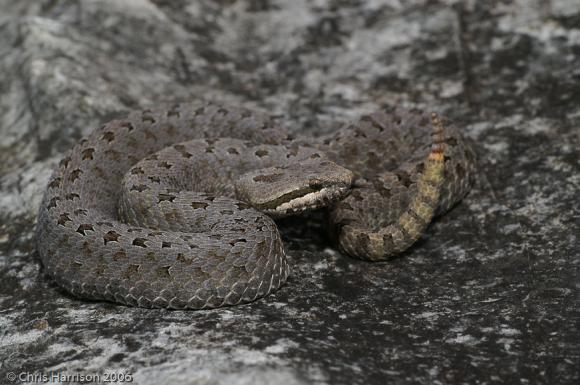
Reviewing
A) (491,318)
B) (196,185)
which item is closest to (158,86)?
(196,185)

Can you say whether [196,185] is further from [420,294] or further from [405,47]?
[405,47]

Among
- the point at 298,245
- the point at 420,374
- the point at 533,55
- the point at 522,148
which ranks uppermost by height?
the point at 533,55

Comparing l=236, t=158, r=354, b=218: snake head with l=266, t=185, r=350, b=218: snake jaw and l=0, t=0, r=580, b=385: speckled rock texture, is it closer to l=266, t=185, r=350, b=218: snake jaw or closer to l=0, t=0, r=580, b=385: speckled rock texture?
l=266, t=185, r=350, b=218: snake jaw

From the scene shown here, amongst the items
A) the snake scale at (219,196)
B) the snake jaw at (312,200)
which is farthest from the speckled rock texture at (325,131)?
the snake jaw at (312,200)

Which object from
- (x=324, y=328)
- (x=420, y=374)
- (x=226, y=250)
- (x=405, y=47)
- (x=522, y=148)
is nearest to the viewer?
(x=420, y=374)

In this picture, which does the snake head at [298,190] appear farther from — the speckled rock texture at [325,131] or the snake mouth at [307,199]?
the speckled rock texture at [325,131]

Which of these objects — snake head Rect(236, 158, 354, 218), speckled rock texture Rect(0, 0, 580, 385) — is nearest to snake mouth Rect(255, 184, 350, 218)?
snake head Rect(236, 158, 354, 218)
